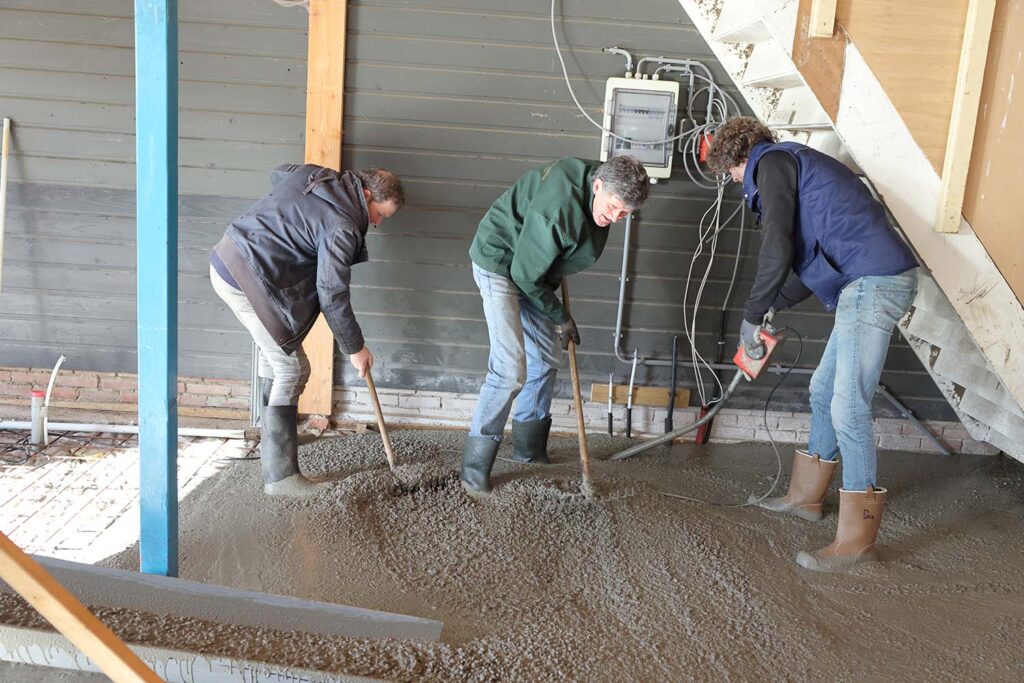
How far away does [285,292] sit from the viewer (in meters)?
3.12

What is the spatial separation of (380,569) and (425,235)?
1.86m

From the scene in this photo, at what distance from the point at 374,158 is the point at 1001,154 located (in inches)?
105

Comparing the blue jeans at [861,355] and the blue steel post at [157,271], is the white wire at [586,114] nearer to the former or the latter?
the blue jeans at [861,355]

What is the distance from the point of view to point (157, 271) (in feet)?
7.30

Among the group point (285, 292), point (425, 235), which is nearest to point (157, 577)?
point (285, 292)

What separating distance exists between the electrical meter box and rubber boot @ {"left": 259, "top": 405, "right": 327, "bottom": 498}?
196 centimetres

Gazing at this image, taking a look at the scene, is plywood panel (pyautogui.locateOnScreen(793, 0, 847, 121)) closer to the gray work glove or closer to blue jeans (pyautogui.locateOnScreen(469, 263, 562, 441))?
the gray work glove

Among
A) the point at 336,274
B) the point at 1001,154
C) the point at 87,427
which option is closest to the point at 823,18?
the point at 1001,154

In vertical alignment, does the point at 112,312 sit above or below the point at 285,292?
below

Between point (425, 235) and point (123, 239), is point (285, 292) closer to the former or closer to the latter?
point (425, 235)

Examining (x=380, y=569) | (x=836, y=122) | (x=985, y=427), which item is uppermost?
(x=836, y=122)

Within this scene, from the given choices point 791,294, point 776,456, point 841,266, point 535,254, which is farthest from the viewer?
point 776,456

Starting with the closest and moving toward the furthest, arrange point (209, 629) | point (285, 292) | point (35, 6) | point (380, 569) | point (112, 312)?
point (209, 629)
point (380, 569)
point (285, 292)
point (35, 6)
point (112, 312)

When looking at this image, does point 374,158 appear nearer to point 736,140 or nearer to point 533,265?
point 533,265
